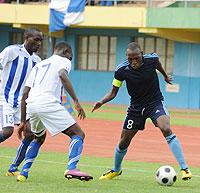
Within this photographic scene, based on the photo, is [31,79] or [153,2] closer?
[31,79]

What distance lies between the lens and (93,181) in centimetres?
1251

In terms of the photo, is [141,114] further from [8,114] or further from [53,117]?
Result: [8,114]

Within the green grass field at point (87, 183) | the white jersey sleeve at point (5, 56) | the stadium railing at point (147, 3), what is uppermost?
the white jersey sleeve at point (5, 56)

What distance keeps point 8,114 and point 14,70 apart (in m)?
0.69

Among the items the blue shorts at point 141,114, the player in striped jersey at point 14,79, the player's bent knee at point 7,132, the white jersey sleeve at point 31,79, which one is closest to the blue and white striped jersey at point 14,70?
the player in striped jersey at point 14,79

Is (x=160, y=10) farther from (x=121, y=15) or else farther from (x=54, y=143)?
(x=54, y=143)

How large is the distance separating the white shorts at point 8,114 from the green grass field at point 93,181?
0.82 m

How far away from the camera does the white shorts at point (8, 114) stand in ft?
42.1

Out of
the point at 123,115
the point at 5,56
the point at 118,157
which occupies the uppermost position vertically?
the point at 5,56

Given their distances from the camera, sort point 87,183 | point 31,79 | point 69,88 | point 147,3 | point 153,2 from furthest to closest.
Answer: point 153,2 < point 147,3 < point 87,183 < point 31,79 < point 69,88

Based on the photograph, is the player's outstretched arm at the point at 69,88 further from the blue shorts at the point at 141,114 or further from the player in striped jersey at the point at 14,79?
the blue shorts at the point at 141,114

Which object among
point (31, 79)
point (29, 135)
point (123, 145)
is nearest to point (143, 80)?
point (123, 145)

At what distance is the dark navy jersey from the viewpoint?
12.7m

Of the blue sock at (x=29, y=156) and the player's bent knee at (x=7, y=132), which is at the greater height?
the player's bent knee at (x=7, y=132)
